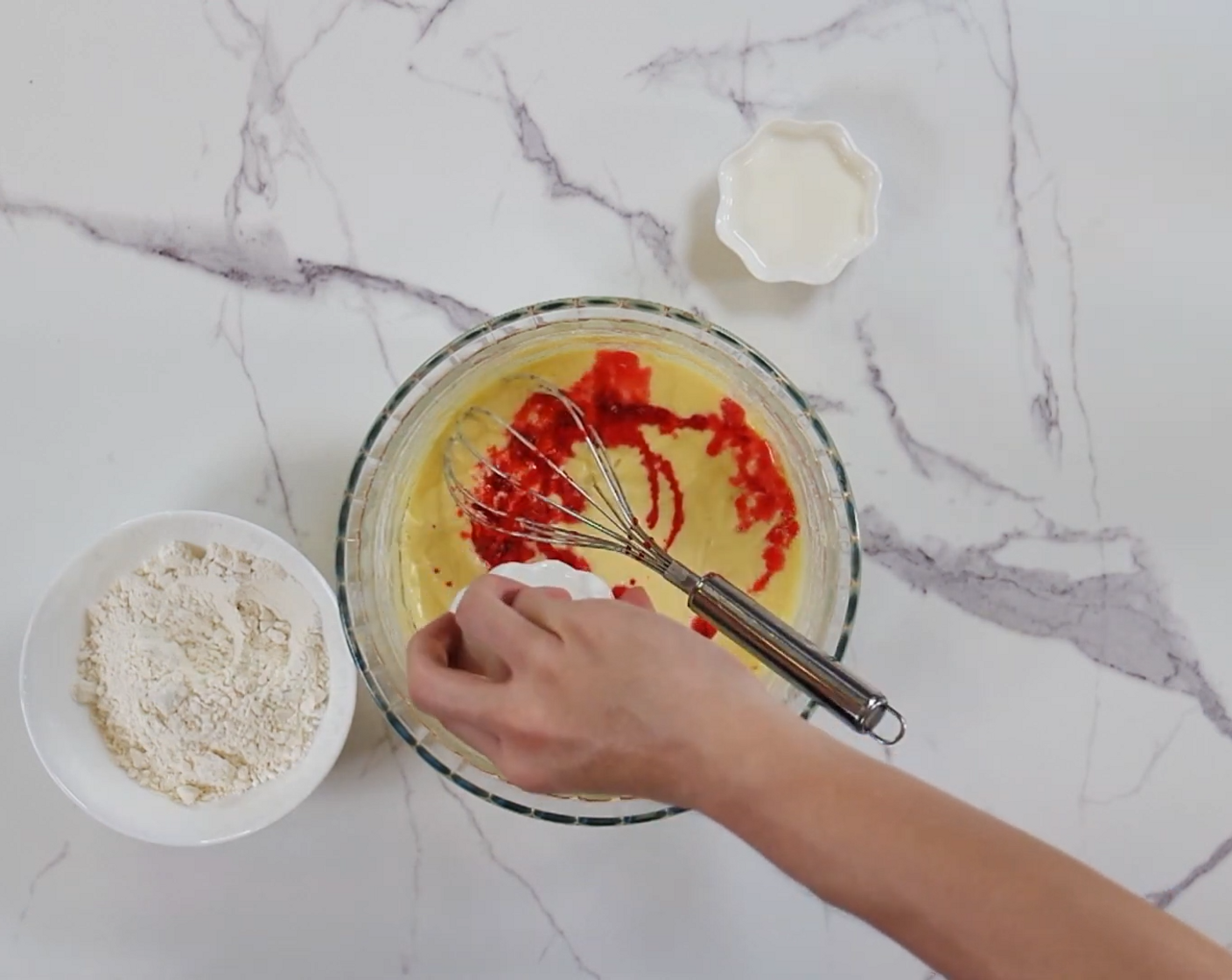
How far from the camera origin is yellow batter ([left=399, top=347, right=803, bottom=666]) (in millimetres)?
743

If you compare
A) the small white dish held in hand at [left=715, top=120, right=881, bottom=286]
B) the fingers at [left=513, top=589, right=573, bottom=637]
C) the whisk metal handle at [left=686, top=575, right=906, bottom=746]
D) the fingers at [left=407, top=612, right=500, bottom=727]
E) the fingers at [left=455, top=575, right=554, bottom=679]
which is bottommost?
the fingers at [left=407, top=612, right=500, bottom=727]

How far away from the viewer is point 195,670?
74cm

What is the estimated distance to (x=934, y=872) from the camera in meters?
0.41

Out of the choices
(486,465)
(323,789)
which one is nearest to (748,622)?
(486,465)

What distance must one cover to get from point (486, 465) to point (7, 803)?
437 millimetres

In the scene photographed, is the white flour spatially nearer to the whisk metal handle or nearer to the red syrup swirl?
the red syrup swirl

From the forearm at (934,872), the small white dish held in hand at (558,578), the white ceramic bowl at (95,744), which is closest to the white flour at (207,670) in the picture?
the white ceramic bowl at (95,744)

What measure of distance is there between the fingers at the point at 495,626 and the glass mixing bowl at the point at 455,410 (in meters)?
0.16

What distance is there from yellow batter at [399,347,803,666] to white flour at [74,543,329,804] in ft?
0.29

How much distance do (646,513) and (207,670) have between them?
0.32 meters

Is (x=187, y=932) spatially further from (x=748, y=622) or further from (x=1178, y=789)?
(x=1178, y=789)

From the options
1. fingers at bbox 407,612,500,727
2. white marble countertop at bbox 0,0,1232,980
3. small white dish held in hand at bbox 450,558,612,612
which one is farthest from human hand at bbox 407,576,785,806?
white marble countertop at bbox 0,0,1232,980

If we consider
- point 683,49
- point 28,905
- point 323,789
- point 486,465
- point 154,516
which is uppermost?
point 683,49

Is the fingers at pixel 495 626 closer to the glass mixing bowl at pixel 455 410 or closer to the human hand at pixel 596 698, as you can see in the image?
the human hand at pixel 596 698
